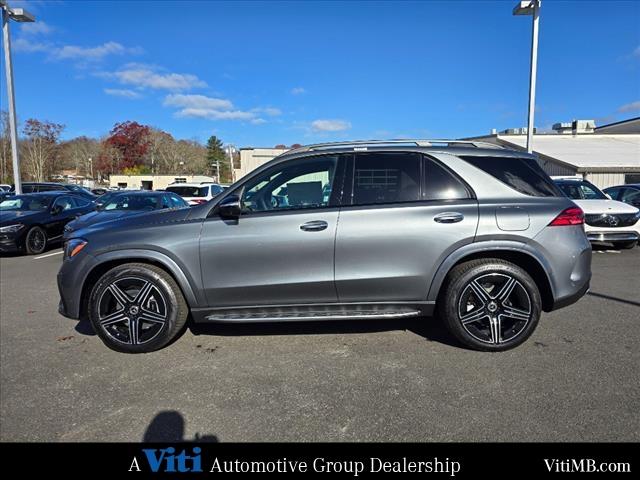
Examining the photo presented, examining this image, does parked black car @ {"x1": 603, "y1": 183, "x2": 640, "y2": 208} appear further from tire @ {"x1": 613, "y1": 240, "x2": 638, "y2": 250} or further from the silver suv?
the silver suv

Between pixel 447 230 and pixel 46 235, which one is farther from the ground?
pixel 447 230

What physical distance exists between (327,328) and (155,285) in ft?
5.86

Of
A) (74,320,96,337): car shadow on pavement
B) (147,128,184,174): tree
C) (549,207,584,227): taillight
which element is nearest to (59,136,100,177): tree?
(147,128,184,174): tree

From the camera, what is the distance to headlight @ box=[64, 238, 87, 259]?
3.51 metres

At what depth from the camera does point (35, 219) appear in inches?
362

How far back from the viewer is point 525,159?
369 cm

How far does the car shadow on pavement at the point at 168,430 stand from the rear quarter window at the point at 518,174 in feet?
10.4

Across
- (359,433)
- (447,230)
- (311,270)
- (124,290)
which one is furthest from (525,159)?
(124,290)

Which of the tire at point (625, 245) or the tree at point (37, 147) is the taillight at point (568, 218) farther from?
the tree at point (37, 147)

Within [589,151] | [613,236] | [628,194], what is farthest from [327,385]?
[589,151]

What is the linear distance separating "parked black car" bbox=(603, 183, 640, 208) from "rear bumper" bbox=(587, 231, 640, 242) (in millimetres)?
2388

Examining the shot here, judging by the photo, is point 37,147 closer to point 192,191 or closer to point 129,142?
point 129,142
